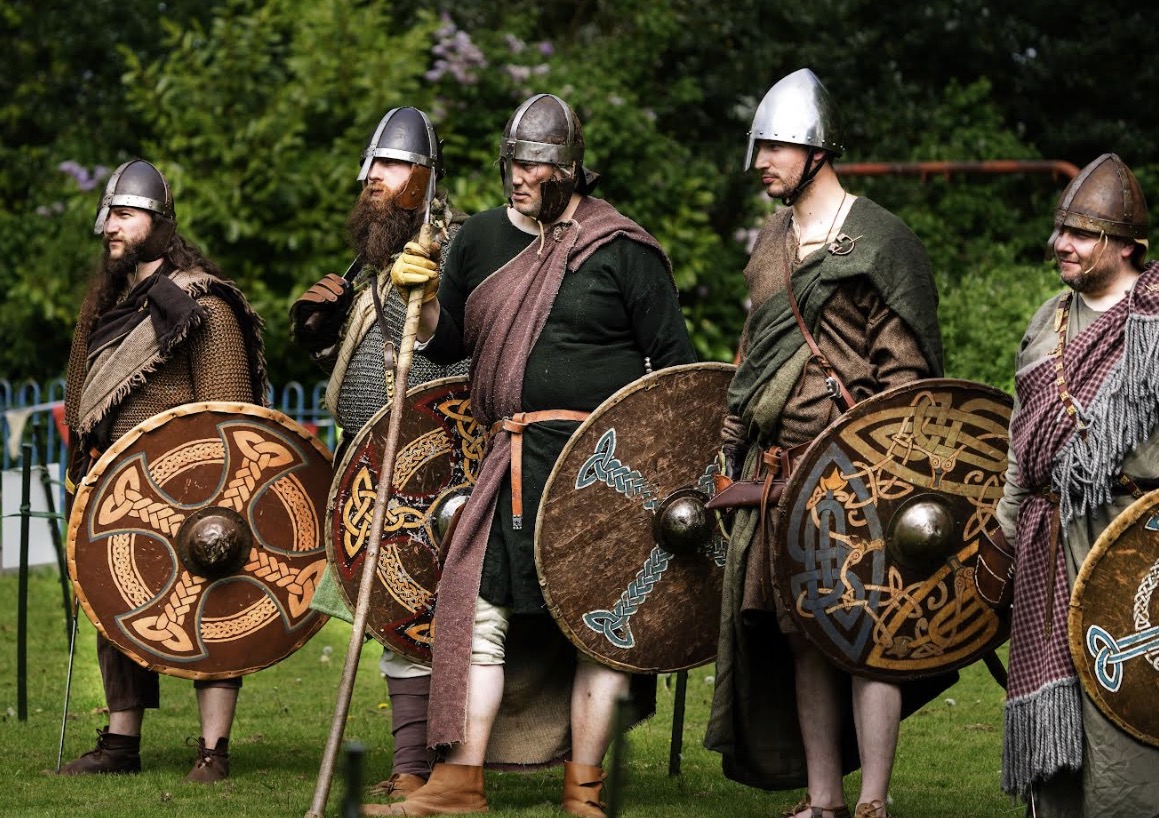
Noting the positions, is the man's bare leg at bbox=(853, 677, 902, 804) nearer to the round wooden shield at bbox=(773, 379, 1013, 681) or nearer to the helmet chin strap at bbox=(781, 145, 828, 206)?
the round wooden shield at bbox=(773, 379, 1013, 681)

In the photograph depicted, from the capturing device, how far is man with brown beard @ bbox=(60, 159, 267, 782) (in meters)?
6.05

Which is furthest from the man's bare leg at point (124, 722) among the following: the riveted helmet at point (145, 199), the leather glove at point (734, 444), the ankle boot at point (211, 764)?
the leather glove at point (734, 444)

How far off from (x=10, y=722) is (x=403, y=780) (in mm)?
1927

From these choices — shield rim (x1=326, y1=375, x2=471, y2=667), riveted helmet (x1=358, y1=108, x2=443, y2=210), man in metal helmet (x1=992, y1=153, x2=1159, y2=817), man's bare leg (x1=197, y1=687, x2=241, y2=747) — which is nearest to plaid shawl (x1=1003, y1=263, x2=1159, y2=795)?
man in metal helmet (x1=992, y1=153, x2=1159, y2=817)

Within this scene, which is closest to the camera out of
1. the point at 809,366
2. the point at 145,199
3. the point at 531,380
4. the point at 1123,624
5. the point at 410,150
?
the point at 1123,624

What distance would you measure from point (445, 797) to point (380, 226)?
5.69ft

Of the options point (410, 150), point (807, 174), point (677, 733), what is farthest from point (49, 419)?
point (807, 174)

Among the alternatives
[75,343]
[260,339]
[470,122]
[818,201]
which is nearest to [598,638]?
[818,201]

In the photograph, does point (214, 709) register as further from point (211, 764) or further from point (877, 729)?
point (877, 729)

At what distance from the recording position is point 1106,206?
4.68 metres

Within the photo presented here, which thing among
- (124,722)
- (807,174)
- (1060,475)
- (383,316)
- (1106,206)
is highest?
(807,174)

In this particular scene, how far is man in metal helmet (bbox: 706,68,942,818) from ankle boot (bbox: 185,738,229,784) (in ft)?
5.39

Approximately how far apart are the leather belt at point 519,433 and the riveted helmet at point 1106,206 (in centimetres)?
138

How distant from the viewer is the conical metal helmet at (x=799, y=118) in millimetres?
5121
